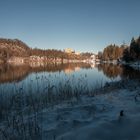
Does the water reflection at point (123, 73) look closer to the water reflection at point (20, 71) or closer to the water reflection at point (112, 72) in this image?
the water reflection at point (112, 72)

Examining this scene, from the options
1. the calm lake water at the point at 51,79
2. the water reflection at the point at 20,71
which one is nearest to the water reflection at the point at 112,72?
the calm lake water at the point at 51,79

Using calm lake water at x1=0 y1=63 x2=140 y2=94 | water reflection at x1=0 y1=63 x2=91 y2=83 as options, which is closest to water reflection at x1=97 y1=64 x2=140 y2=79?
calm lake water at x1=0 y1=63 x2=140 y2=94

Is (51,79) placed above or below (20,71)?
above

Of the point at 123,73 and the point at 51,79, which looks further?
the point at 123,73

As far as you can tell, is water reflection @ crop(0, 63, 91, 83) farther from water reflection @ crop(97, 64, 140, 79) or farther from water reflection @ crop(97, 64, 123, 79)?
water reflection @ crop(97, 64, 140, 79)

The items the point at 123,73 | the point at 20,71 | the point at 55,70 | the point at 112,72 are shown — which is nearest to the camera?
the point at 123,73

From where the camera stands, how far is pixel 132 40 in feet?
264

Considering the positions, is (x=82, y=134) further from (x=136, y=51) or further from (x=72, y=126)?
(x=136, y=51)

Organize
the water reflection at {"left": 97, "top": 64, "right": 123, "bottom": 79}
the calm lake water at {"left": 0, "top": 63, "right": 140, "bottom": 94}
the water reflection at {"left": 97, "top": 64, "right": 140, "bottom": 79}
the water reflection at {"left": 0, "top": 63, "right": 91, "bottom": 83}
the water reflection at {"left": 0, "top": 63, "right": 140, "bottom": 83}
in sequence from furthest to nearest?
the water reflection at {"left": 97, "top": 64, "right": 123, "bottom": 79}
the water reflection at {"left": 97, "top": 64, "right": 140, "bottom": 79}
the water reflection at {"left": 0, "top": 63, "right": 140, "bottom": 83}
the water reflection at {"left": 0, "top": 63, "right": 91, "bottom": 83}
the calm lake water at {"left": 0, "top": 63, "right": 140, "bottom": 94}

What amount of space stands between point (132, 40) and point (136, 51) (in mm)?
8430

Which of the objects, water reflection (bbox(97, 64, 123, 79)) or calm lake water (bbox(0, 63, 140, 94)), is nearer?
calm lake water (bbox(0, 63, 140, 94))

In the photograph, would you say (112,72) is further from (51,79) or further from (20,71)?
(51,79)

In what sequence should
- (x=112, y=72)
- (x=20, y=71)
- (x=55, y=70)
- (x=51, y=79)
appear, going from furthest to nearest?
(x=55, y=70) < (x=20, y=71) < (x=112, y=72) < (x=51, y=79)

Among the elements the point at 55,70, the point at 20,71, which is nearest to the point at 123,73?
the point at 55,70
